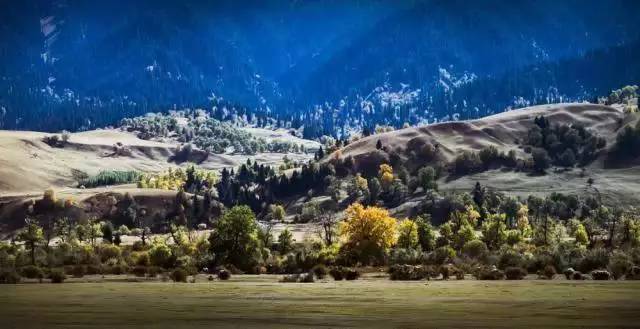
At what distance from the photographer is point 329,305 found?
221 ft

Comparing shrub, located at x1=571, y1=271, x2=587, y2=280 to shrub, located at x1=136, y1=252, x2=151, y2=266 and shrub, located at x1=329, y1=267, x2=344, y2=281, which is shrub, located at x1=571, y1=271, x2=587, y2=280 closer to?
shrub, located at x1=329, y1=267, x2=344, y2=281

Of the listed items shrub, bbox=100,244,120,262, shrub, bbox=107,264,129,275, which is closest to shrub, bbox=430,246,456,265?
shrub, bbox=107,264,129,275

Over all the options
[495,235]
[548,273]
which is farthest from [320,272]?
[495,235]

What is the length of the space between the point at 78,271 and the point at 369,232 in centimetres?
4921

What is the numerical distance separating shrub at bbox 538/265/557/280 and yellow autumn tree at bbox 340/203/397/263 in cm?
3654

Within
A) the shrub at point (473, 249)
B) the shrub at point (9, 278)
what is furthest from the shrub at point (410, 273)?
the shrub at point (9, 278)

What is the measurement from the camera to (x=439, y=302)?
6812cm

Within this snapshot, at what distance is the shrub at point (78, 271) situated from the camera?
117 meters

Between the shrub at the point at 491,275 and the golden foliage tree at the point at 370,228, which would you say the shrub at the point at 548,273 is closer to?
the shrub at the point at 491,275

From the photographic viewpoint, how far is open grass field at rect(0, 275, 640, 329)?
5534cm

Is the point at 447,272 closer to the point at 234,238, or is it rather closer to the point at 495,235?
the point at 234,238

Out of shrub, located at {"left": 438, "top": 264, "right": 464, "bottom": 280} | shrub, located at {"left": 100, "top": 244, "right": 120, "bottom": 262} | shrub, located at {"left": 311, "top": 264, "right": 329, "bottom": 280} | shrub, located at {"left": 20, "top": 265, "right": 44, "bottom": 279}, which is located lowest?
shrub, located at {"left": 438, "top": 264, "right": 464, "bottom": 280}

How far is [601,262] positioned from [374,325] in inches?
2586

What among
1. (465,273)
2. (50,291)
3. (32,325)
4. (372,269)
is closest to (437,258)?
(372,269)
